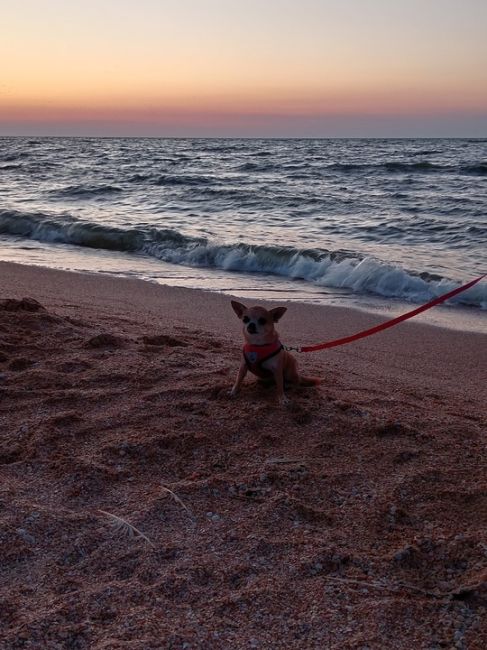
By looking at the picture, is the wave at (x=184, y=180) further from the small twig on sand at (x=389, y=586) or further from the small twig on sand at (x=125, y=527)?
the small twig on sand at (x=389, y=586)

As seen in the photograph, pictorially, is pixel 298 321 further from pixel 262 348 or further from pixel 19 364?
pixel 19 364

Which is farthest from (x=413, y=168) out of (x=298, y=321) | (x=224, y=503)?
(x=224, y=503)

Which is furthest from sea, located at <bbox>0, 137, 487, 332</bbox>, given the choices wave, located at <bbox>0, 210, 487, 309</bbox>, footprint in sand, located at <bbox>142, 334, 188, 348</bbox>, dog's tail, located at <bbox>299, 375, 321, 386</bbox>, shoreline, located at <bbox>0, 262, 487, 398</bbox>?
dog's tail, located at <bbox>299, 375, 321, 386</bbox>

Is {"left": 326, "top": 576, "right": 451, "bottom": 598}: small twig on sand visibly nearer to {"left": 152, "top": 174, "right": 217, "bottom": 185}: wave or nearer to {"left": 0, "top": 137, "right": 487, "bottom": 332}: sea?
{"left": 0, "top": 137, "right": 487, "bottom": 332}: sea

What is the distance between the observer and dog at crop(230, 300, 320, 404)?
4.14 meters

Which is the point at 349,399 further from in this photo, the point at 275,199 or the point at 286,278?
the point at 275,199

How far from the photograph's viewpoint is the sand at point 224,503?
7.54ft

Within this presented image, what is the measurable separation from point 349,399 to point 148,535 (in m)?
1.99

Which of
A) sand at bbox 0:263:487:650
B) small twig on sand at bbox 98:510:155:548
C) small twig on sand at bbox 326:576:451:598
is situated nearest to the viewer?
sand at bbox 0:263:487:650

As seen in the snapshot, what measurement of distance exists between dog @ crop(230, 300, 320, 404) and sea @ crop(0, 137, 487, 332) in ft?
12.0

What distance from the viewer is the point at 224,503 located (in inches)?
121

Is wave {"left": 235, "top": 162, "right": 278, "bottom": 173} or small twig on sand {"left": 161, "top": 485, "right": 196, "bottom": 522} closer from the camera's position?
small twig on sand {"left": 161, "top": 485, "right": 196, "bottom": 522}

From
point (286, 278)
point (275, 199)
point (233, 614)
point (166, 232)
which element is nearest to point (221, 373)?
point (233, 614)

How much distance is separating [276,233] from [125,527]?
431 inches
